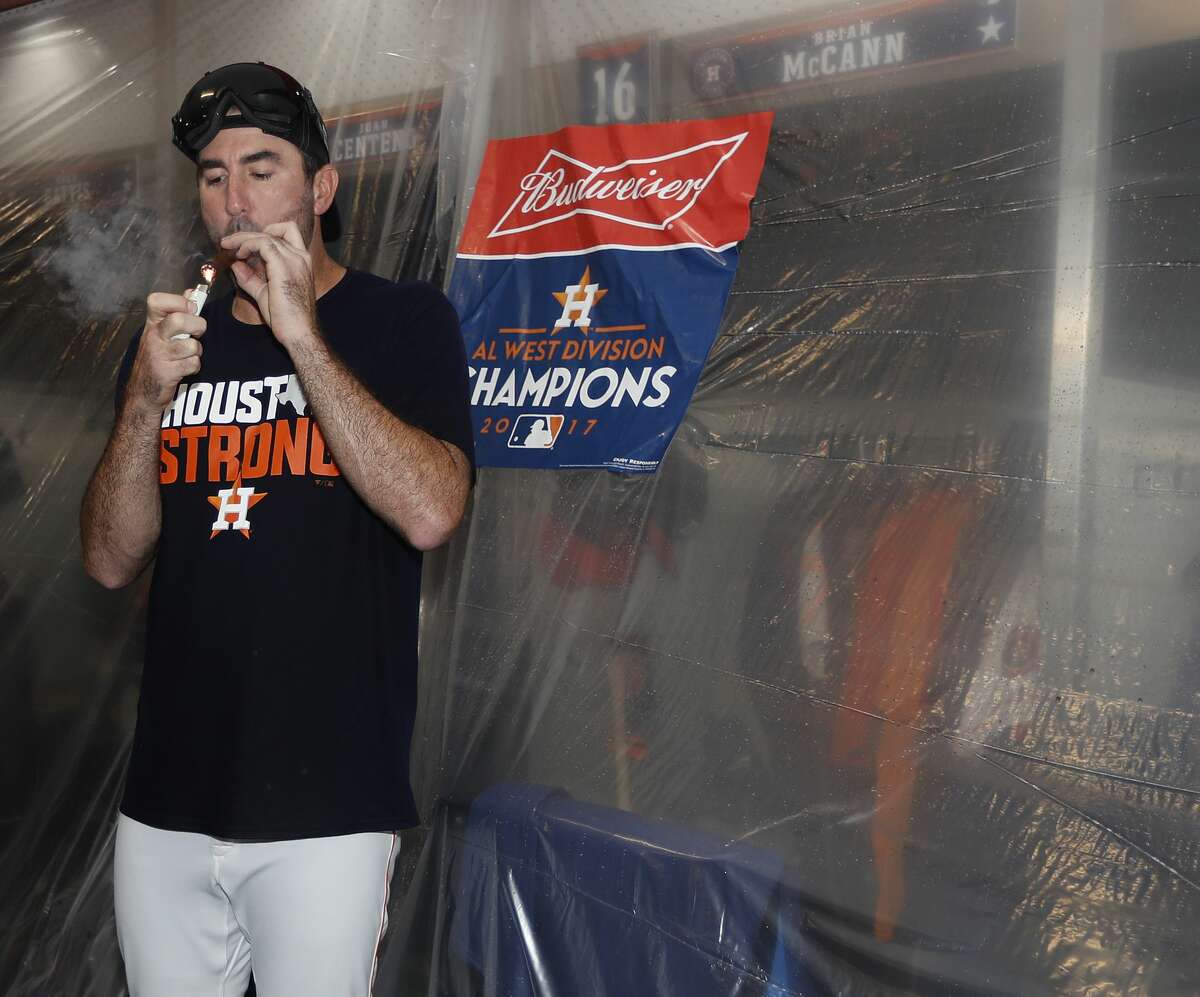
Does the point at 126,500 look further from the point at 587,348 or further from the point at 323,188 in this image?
the point at 587,348

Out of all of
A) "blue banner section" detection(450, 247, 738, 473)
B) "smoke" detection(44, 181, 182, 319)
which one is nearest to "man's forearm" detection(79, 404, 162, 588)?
"blue banner section" detection(450, 247, 738, 473)

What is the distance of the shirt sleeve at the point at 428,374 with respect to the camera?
1.33 metres

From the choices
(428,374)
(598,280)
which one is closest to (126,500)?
(428,374)

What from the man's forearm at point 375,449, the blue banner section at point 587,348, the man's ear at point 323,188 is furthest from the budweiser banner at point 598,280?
the man's forearm at point 375,449

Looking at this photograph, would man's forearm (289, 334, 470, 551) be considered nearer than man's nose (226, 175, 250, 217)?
Yes

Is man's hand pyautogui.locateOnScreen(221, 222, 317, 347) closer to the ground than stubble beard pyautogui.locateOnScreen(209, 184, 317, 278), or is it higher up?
closer to the ground

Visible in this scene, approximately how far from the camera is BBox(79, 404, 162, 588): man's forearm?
1368mm

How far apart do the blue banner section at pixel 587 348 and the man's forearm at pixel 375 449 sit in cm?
61

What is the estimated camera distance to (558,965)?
182cm

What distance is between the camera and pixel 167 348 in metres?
1.31

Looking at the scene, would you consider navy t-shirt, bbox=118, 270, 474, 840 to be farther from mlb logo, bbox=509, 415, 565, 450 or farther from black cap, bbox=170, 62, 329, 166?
mlb logo, bbox=509, 415, 565, 450

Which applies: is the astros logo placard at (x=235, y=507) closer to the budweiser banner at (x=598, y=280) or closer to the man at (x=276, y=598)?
the man at (x=276, y=598)

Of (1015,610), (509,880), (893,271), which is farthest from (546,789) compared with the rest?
(893,271)

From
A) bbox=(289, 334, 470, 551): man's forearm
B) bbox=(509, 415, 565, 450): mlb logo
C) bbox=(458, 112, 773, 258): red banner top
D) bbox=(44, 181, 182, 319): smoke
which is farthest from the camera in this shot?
bbox=(44, 181, 182, 319): smoke
